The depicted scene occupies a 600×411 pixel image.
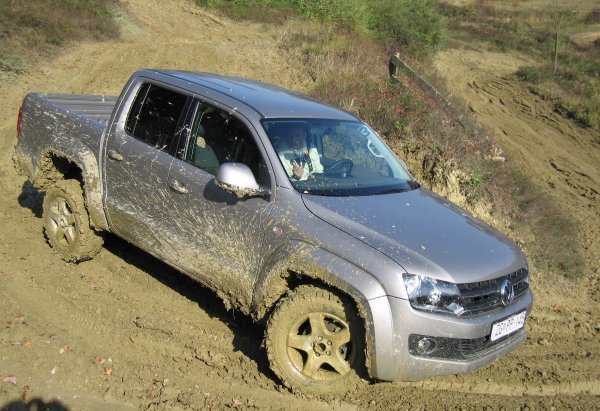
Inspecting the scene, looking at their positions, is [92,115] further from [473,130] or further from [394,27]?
[394,27]

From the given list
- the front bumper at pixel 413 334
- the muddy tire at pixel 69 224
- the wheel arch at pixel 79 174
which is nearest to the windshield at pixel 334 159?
the front bumper at pixel 413 334

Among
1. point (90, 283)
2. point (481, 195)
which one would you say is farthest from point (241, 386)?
point (481, 195)

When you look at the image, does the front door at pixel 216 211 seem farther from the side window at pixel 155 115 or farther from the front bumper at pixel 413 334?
the front bumper at pixel 413 334

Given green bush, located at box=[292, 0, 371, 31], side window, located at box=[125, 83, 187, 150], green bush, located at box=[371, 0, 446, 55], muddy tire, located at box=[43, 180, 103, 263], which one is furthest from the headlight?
green bush, located at box=[371, 0, 446, 55]

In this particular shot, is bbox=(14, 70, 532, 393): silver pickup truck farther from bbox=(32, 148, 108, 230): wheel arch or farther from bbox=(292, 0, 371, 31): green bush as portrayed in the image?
bbox=(292, 0, 371, 31): green bush

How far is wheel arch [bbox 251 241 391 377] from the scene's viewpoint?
13.0 feet

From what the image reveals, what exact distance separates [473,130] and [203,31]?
1246 centimetres

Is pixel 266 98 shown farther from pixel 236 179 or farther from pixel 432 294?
pixel 432 294

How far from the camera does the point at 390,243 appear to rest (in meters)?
4.11

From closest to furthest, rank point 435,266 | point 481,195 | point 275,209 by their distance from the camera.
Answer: point 435,266, point 275,209, point 481,195

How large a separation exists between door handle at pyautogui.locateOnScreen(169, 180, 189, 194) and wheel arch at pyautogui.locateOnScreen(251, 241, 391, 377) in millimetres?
978

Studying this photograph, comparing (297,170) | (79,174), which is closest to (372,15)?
(79,174)

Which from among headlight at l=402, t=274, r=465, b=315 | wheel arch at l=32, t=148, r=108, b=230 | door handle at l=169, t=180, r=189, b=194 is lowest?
headlight at l=402, t=274, r=465, b=315

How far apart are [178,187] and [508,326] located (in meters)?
2.65
